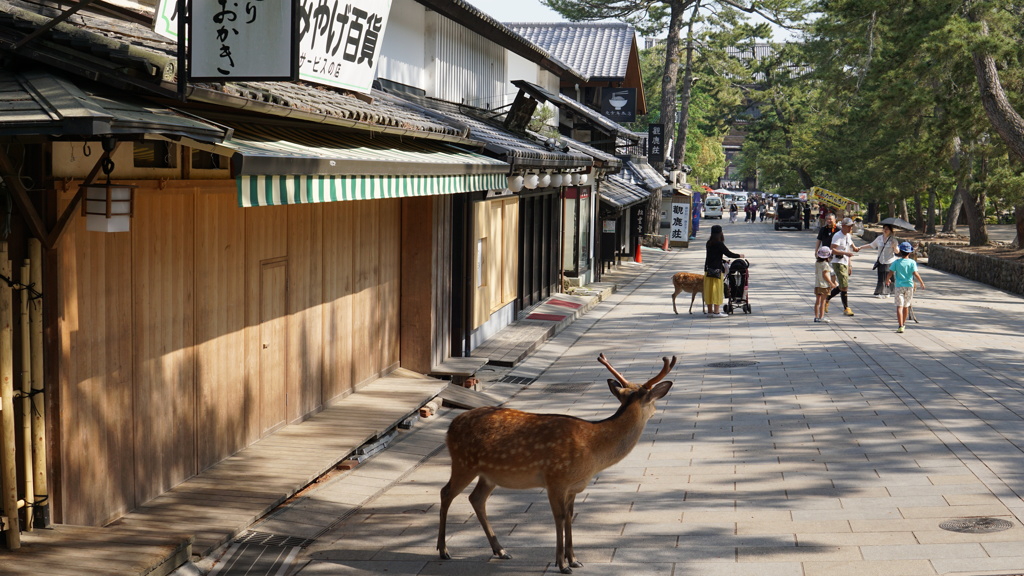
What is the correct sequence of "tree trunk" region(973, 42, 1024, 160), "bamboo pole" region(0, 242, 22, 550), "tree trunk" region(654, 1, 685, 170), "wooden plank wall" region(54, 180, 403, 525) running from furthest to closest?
"tree trunk" region(654, 1, 685, 170) < "tree trunk" region(973, 42, 1024, 160) < "wooden plank wall" region(54, 180, 403, 525) < "bamboo pole" region(0, 242, 22, 550)

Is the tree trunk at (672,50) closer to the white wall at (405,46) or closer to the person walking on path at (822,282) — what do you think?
the person walking on path at (822,282)

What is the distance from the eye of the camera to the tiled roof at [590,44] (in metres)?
39.0

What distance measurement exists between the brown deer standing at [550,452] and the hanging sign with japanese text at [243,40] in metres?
2.80

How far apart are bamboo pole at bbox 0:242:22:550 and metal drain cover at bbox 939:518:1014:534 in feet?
20.2

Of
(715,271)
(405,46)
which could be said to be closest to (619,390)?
(405,46)

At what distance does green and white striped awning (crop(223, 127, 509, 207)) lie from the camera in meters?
6.65

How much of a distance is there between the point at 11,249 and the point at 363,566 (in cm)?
302

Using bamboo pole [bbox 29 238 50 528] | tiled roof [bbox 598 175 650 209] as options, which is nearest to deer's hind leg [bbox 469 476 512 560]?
bamboo pole [bbox 29 238 50 528]

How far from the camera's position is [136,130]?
17.6 ft

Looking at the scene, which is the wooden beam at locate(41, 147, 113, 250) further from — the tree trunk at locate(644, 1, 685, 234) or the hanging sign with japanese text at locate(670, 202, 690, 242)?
the hanging sign with japanese text at locate(670, 202, 690, 242)

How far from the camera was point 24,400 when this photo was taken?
620 centimetres

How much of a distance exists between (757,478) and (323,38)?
5650 mm

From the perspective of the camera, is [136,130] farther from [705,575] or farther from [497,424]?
[705,575]

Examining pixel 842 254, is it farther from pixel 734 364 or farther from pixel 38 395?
pixel 38 395
